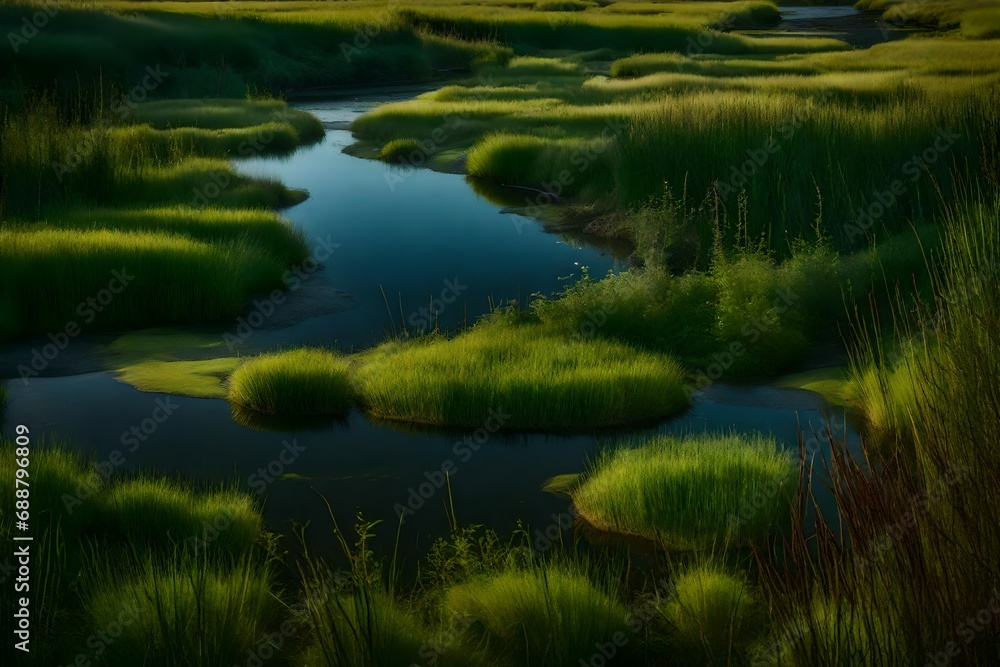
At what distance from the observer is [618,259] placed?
13805mm

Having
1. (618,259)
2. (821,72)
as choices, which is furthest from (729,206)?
(821,72)

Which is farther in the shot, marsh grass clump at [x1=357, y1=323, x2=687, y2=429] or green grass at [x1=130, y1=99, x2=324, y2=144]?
green grass at [x1=130, y1=99, x2=324, y2=144]

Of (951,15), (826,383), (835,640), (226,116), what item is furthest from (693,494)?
(951,15)

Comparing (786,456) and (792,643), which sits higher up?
(792,643)

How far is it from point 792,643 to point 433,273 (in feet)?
31.5

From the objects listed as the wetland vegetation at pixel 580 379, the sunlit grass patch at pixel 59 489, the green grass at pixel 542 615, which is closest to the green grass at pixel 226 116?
the wetland vegetation at pixel 580 379

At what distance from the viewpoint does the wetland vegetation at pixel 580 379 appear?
436cm

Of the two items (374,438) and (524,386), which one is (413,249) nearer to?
(524,386)

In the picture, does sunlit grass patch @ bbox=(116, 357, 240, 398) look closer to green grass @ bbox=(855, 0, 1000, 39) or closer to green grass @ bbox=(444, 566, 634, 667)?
green grass @ bbox=(444, 566, 634, 667)

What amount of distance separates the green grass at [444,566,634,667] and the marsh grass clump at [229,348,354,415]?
362cm

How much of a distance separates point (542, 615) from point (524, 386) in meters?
3.58

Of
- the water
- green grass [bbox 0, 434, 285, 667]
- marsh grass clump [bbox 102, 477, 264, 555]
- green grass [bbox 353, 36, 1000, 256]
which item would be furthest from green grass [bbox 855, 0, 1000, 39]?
green grass [bbox 0, 434, 285, 667]

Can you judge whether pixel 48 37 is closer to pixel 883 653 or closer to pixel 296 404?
pixel 296 404

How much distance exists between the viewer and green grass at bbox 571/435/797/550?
6234mm
